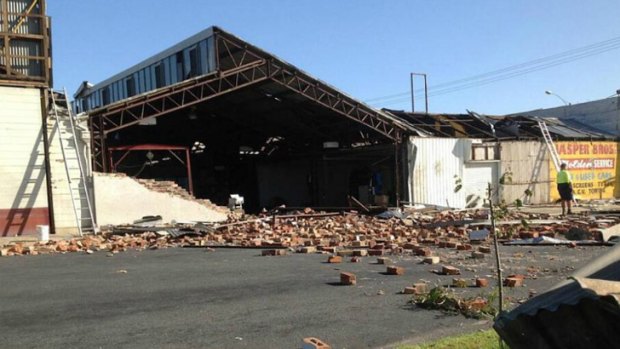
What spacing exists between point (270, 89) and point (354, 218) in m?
9.12

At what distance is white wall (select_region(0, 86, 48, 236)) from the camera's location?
19.4 m

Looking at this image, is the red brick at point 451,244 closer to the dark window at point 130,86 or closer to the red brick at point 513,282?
the red brick at point 513,282

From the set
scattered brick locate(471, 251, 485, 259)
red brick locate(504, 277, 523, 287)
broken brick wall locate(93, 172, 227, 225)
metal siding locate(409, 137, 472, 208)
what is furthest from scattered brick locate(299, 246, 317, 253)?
metal siding locate(409, 137, 472, 208)

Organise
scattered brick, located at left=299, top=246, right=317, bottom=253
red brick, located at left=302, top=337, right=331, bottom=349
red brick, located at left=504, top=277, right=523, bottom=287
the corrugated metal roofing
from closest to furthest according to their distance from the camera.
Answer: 1. the corrugated metal roofing
2. red brick, located at left=302, top=337, right=331, bottom=349
3. red brick, located at left=504, top=277, right=523, bottom=287
4. scattered brick, located at left=299, top=246, right=317, bottom=253

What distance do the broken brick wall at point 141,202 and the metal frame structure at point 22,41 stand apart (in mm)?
4153

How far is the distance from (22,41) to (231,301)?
16.2 metres

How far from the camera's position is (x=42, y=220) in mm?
19938

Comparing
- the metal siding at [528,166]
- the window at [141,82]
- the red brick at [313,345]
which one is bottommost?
the red brick at [313,345]

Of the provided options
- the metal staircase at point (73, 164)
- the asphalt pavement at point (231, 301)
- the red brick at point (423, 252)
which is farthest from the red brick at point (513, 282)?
the metal staircase at point (73, 164)

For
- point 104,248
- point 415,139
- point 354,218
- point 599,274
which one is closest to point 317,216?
point 354,218

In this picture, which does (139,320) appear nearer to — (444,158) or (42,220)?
(42,220)

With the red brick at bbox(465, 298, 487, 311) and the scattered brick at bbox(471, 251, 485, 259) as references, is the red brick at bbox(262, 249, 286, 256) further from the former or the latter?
the red brick at bbox(465, 298, 487, 311)

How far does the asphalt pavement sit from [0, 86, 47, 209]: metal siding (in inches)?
308

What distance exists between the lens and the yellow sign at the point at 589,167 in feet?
108
